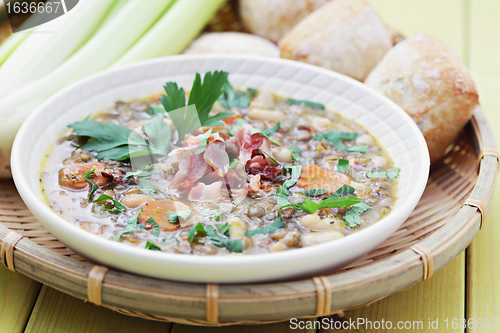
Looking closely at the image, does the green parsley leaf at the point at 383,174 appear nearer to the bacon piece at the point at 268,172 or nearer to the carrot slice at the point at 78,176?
the bacon piece at the point at 268,172

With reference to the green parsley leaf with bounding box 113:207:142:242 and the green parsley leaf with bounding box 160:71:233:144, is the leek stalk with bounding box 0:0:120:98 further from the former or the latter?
the green parsley leaf with bounding box 113:207:142:242

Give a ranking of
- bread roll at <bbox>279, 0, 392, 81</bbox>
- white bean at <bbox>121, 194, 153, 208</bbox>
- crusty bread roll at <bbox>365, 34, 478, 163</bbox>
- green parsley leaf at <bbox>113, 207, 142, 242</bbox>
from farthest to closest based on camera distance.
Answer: bread roll at <bbox>279, 0, 392, 81</bbox> < crusty bread roll at <bbox>365, 34, 478, 163</bbox> < white bean at <bbox>121, 194, 153, 208</bbox> < green parsley leaf at <bbox>113, 207, 142, 242</bbox>

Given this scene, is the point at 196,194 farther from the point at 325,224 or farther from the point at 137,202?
the point at 325,224

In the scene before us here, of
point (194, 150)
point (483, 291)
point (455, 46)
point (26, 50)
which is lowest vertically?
point (483, 291)

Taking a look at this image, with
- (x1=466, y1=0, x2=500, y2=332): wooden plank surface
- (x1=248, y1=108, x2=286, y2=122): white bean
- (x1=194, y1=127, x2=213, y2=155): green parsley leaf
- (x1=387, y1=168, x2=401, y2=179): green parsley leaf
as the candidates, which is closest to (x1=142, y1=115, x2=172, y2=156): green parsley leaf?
(x1=194, y1=127, x2=213, y2=155): green parsley leaf

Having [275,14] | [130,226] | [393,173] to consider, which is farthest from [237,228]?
[275,14]

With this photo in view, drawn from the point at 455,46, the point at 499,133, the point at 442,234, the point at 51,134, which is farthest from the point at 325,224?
the point at 455,46

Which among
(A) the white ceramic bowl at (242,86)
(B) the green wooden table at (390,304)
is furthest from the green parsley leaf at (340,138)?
(B) the green wooden table at (390,304)
